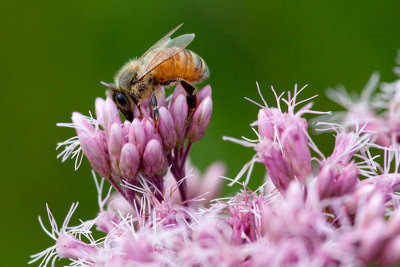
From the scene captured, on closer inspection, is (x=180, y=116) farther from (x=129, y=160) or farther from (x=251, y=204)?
(x=251, y=204)

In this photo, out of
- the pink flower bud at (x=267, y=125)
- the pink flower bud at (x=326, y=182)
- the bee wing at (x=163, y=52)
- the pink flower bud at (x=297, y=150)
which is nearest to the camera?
the pink flower bud at (x=326, y=182)

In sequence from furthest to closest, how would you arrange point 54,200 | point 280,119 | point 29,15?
point 29,15 < point 54,200 < point 280,119

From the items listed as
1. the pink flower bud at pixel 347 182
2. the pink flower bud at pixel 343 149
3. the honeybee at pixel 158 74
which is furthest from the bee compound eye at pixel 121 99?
the pink flower bud at pixel 347 182

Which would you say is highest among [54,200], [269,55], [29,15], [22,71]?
[29,15]

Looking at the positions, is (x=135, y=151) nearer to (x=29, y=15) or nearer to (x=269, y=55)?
(x=269, y=55)

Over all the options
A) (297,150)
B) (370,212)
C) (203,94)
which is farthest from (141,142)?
(370,212)

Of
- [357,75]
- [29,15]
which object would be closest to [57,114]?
[29,15]

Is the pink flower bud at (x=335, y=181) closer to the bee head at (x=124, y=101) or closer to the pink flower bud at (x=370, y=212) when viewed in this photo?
the pink flower bud at (x=370, y=212)

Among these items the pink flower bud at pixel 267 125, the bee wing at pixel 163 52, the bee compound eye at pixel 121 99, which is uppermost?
the bee wing at pixel 163 52

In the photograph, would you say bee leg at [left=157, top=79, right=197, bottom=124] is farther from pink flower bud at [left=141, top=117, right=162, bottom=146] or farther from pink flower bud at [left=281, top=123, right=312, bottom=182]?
pink flower bud at [left=281, top=123, right=312, bottom=182]
